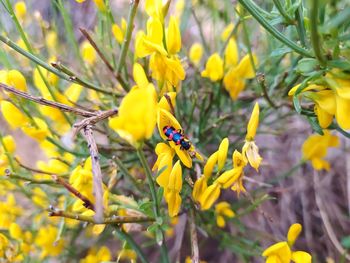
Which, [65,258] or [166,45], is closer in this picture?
[166,45]

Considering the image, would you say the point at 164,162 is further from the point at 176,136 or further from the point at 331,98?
the point at 331,98

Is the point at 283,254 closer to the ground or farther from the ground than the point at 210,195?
closer to the ground

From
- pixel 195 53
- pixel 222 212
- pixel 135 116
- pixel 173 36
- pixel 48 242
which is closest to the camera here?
pixel 135 116

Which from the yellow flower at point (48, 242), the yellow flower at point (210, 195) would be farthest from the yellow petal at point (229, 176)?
the yellow flower at point (48, 242)

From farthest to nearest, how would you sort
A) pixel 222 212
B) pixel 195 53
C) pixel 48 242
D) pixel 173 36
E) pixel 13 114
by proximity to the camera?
pixel 195 53, pixel 48 242, pixel 222 212, pixel 13 114, pixel 173 36

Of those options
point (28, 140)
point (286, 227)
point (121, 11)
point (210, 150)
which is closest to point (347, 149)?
point (286, 227)

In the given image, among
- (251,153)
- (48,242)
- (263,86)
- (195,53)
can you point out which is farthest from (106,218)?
(195,53)

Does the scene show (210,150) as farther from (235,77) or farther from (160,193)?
(160,193)
